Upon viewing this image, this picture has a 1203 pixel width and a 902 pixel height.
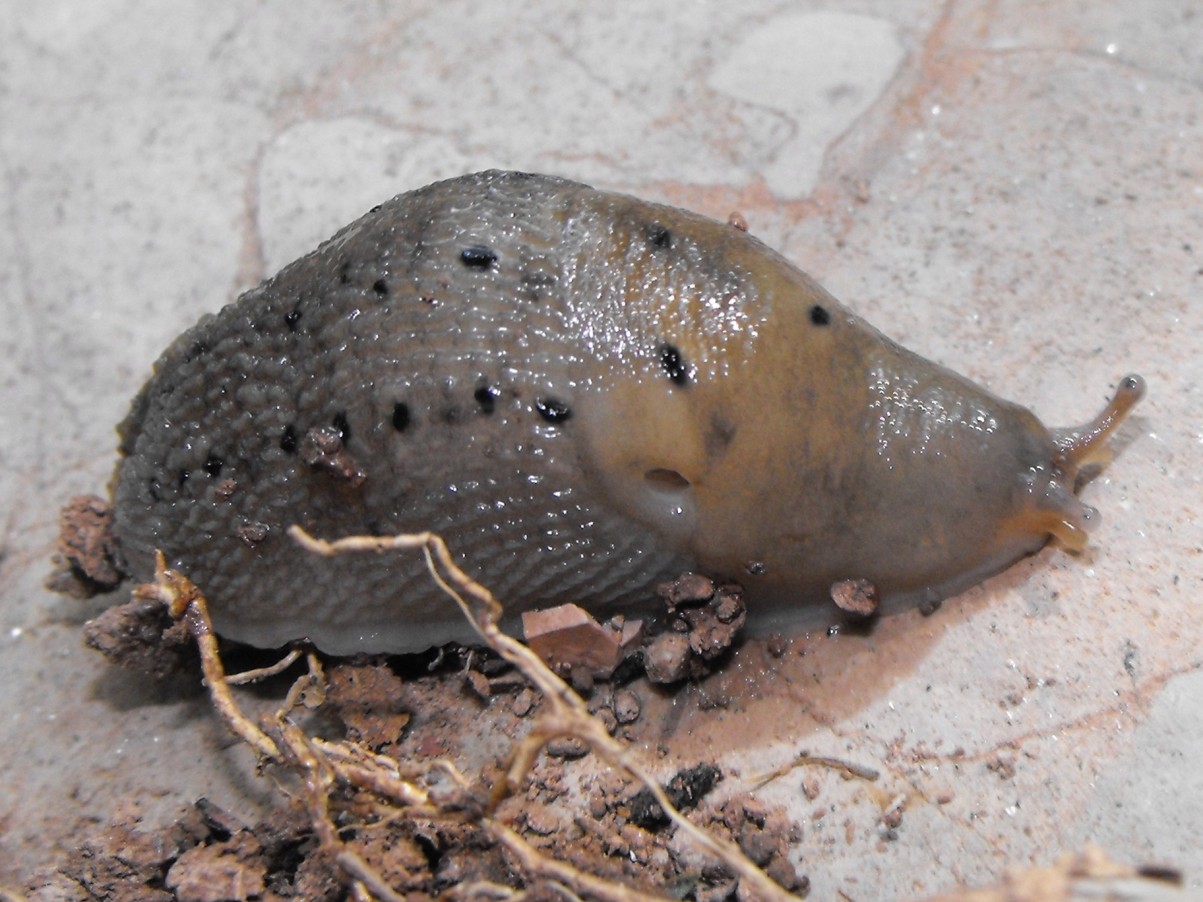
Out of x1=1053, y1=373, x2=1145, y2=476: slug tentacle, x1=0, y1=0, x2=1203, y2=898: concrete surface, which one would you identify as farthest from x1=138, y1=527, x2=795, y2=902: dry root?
x1=1053, y1=373, x2=1145, y2=476: slug tentacle

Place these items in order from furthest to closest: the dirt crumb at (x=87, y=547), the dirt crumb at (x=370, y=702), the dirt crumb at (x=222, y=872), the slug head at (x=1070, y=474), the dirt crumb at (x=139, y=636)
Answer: the dirt crumb at (x=87, y=547) < the dirt crumb at (x=139, y=636) < the dirt crumb at (x=370, y=702) < the slug head at (x=1070, y=474) < the dirt crumb at (x=222, y=872)

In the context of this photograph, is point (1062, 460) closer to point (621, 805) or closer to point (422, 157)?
point (621, 805)

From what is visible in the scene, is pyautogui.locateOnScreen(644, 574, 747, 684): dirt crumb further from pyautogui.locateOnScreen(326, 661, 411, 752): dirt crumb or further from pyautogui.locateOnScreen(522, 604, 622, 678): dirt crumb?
pyautogui.locateOnScreen(326, 661, 411, 752): dirt crumb

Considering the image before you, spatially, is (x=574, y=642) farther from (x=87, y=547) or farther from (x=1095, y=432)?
(x=87, y=547)

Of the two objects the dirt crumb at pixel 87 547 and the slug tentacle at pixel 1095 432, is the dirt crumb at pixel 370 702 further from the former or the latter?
the slug tentacle at pixel 1095 432

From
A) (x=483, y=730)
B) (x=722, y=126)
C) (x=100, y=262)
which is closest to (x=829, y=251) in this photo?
(x=722, y=126)

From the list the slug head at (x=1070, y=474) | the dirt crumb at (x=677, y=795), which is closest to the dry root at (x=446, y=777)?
the dirt crumb at (x=677, y=795)
